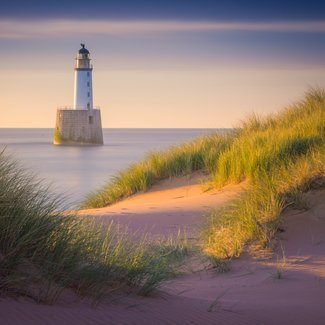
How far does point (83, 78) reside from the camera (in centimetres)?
5697

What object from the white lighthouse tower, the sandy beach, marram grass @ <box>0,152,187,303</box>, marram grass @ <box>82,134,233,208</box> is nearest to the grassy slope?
marram grass @ <box>82,134,233,208</box>

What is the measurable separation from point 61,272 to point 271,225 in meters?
3.79

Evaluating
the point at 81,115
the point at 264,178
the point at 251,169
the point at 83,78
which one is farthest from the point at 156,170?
the point at 81,115

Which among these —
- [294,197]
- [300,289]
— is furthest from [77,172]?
[300,289]

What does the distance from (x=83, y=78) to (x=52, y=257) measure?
53219 millimetres

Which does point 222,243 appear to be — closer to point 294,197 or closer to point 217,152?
point 294,197

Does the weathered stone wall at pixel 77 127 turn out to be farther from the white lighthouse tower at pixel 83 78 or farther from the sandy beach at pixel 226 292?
the sandy beach at pixel 226 292

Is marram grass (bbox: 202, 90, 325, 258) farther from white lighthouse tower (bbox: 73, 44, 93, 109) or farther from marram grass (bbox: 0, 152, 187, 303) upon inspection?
white lighthouse tower (bbox: 73, 44, 93, 109)

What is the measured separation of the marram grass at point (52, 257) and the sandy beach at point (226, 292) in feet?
0.41

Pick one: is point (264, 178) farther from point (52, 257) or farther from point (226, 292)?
point (52, 257)

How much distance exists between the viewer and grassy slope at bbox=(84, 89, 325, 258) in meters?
7.88

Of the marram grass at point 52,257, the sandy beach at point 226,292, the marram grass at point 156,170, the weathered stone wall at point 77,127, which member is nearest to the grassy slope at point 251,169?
the marram grass at point 156,170

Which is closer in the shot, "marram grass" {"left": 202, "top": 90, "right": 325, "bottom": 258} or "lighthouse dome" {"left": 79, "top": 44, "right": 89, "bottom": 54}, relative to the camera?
"marram grass" {"left": 202, "top": 90, "right": 325, "bottom": 258}

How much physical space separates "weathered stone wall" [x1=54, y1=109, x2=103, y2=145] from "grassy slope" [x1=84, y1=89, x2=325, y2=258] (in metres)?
45.7
